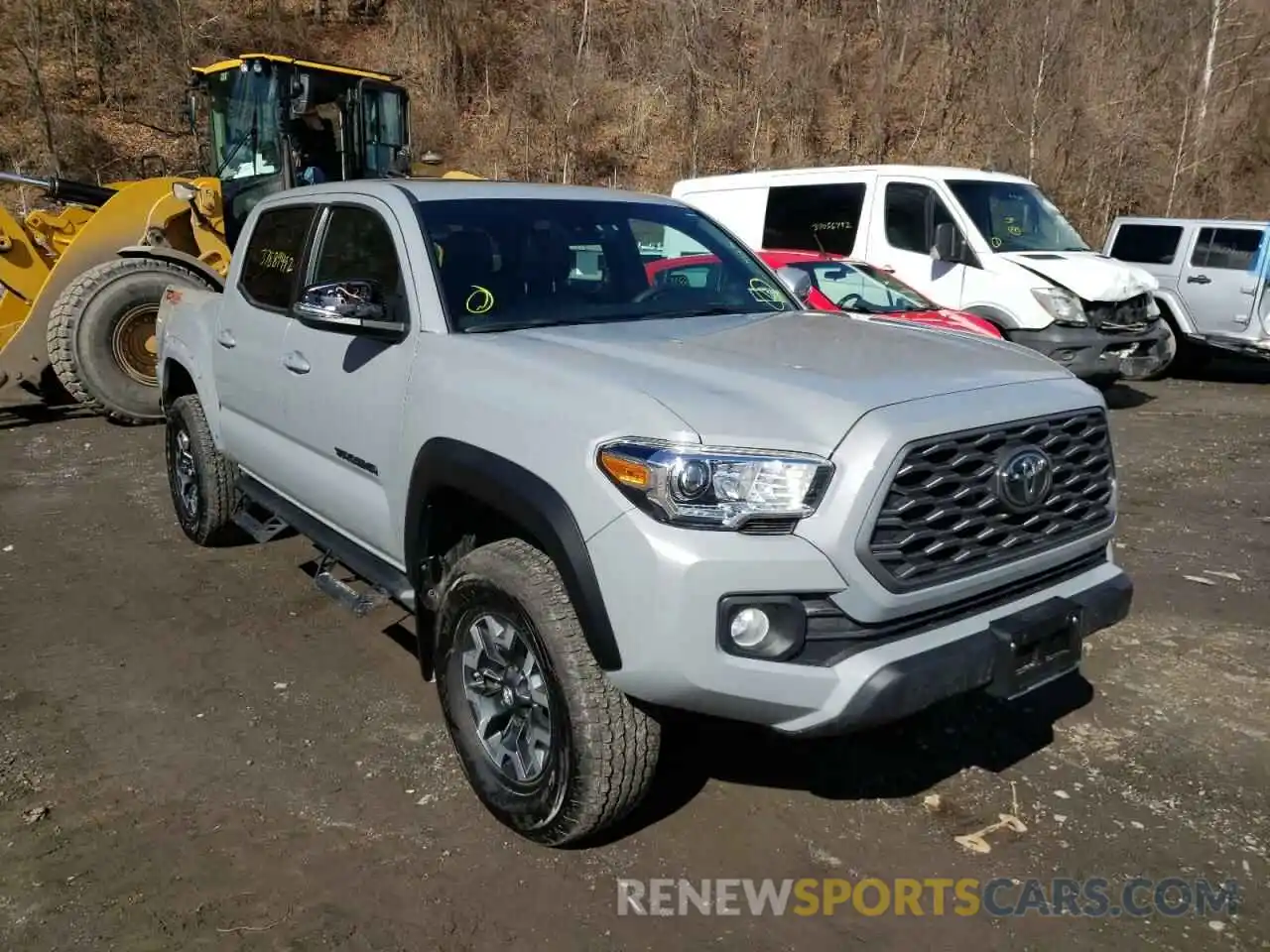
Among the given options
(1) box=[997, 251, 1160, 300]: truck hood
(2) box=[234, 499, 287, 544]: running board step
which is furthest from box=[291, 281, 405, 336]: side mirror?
(1) box=[997, 251, 1160, 300]: truck hood

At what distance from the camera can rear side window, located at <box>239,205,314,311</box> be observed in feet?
14.3

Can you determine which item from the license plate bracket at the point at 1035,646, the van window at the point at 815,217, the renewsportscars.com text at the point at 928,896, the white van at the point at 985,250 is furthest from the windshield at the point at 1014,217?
the renewsportscars.com text at the point at 928,896

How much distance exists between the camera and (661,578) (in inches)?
93.4

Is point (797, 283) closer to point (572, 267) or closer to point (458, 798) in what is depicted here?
point (572, 267)

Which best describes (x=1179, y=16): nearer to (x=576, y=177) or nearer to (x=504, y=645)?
(x=576, y=177)

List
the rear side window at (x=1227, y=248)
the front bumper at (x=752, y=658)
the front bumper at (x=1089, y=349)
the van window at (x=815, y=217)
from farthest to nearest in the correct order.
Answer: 1. the rear side window at (x=1227, y=248)
2. the van window at (x=815, y=217)
3. the front bumper at (x=1089, y=349)
4. the front bumper at (x=752, y=658)

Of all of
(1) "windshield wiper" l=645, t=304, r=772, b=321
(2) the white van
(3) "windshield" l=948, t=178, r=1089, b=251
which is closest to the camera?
(1) "windshield wiper" l=645, t=304, r=772, b=321

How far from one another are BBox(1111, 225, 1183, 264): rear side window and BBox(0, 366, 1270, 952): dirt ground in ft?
30.0

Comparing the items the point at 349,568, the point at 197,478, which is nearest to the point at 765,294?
the point at 349,568

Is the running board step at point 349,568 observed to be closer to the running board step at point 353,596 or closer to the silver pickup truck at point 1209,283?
the running board step at point 353,596

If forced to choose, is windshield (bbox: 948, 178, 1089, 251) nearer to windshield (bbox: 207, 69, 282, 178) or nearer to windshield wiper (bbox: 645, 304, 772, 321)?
windshield (bbox: 207, 69, 282, 178)

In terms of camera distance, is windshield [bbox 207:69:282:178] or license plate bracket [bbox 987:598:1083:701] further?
windshield [bbox 207:69:282:178]

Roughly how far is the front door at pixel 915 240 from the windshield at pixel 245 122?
6.05 m

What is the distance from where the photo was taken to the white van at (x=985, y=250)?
9.33m
